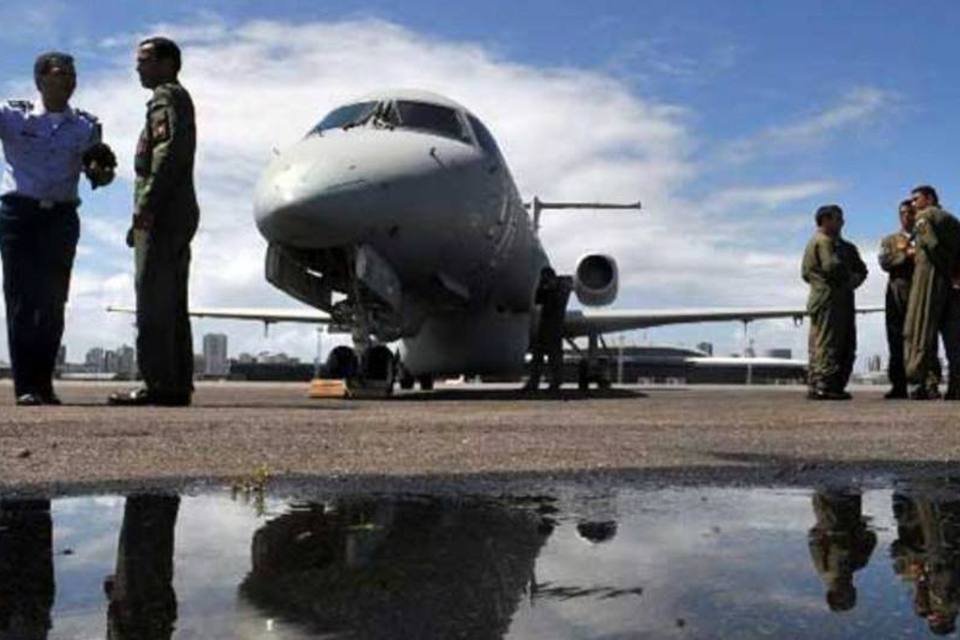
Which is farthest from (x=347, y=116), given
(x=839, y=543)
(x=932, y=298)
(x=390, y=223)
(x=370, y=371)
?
(x=839, y=543)

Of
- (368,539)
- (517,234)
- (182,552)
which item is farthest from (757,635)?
(517,234)

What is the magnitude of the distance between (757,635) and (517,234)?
15508 mm

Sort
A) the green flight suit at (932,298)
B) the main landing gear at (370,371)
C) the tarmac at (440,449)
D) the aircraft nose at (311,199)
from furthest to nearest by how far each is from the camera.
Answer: the main landing gear at (370,371) → the aircraft nose at (311,199) → the green flight suit at (932,298) → the tarmac at (440,449)

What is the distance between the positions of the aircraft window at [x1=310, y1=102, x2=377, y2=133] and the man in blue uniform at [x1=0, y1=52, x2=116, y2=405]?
603cm

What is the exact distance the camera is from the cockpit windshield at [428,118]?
14.1 meters

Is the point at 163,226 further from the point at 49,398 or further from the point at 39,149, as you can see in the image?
the point at 49,398

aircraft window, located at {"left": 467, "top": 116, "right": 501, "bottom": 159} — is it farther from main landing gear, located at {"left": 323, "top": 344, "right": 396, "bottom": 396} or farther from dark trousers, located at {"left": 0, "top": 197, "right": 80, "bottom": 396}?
dark trousers, located at {"left": 0, "top": 197, "right": 80, "bottom": 396}

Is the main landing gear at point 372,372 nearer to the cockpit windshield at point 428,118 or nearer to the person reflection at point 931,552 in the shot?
the cockpit windshield at point 428,118

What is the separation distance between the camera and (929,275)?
10188 millimetres

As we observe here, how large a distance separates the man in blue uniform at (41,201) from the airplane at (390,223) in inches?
154

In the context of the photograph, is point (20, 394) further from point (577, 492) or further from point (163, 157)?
point (577, 492)

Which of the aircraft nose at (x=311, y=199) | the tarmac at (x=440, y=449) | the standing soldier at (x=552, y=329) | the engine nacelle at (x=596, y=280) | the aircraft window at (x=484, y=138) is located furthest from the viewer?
the engine nacelle at (x=596, y=280)

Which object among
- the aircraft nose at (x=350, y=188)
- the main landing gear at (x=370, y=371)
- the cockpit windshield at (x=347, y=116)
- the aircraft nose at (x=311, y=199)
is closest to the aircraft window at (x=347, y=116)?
the cockpit windshield at (x=347, y=116)

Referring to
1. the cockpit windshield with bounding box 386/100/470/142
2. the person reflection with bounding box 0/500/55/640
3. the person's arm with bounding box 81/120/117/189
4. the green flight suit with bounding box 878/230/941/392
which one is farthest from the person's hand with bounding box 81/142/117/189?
the green flight suit with bounding box 878/230/941/392
